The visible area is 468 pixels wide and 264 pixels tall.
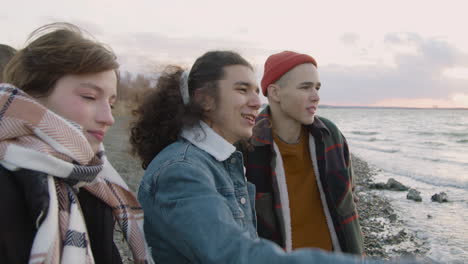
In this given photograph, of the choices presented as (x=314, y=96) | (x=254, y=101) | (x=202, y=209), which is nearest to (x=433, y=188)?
(x=314, y=96)

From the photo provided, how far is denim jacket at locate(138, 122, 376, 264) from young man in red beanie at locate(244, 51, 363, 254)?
1144 millimetres

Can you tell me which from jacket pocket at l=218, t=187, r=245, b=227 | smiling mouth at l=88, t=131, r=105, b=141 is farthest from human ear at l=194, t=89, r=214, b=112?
smiling mouth at l=88, t=131, r=105, b=141

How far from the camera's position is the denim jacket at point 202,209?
1.29m

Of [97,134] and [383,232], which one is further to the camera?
[383,232]

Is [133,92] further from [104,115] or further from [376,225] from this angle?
[376,225]

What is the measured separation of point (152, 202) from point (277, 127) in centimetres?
223

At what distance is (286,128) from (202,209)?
7.88 ft

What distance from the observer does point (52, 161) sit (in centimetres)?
142

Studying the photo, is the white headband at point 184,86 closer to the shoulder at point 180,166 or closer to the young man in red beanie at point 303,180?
the shoulder at point 180,166

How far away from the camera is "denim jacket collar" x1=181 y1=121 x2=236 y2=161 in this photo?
1969 millimetres

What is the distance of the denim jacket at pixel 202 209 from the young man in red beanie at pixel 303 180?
114cm

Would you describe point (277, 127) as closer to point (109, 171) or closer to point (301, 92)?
point (301, 92)

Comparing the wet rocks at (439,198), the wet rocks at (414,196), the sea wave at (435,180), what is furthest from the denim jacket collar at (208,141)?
the sea wave at (435,180)

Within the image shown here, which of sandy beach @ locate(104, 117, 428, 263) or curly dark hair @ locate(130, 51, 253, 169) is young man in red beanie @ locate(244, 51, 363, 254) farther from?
sandy beach @ locate(104, 117, 428, 263)
